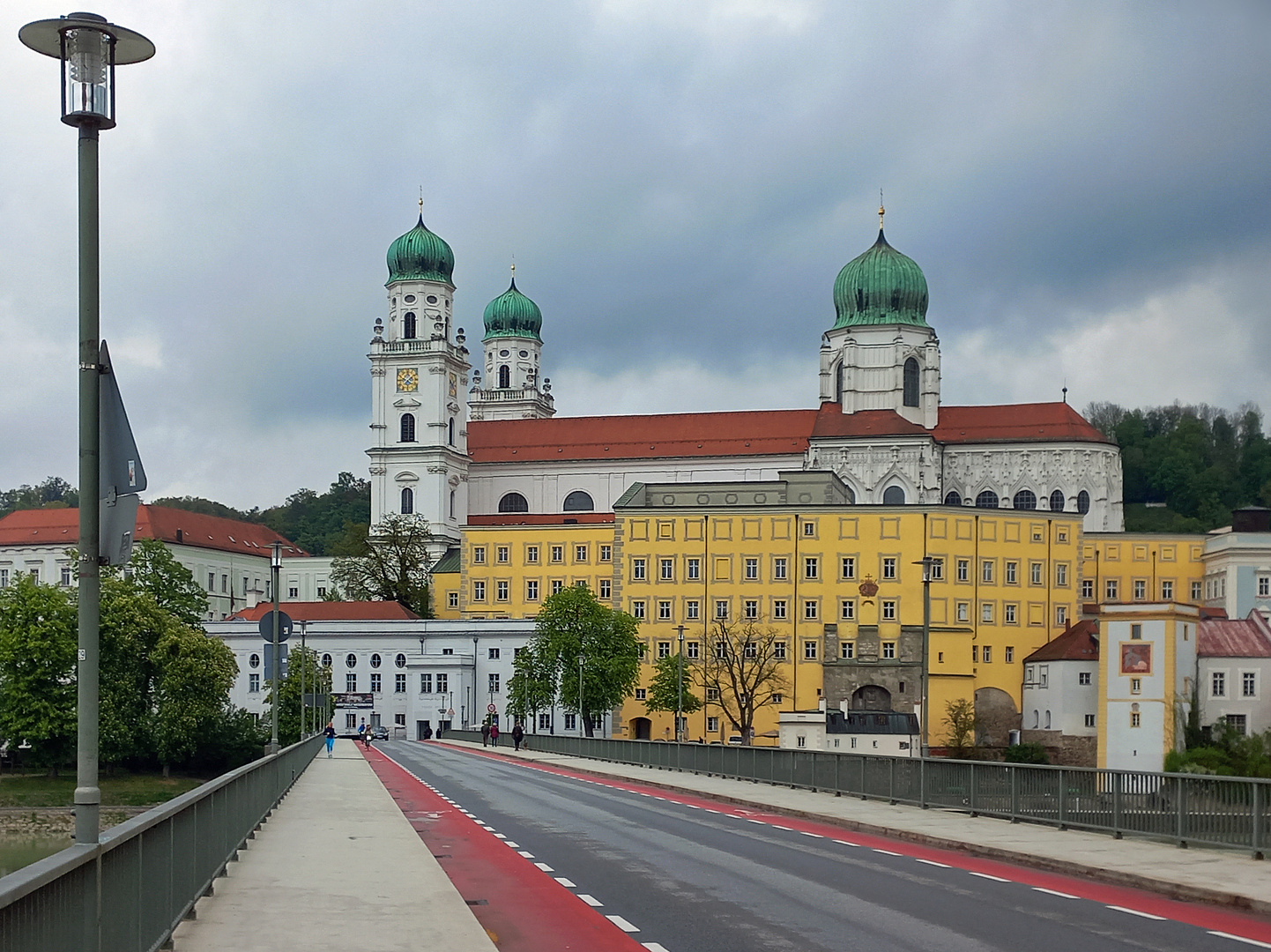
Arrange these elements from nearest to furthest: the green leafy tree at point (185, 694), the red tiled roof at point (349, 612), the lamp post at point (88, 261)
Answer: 1. the lamp post at point (88, 261)
2. the green leafy tree at point (185, 694)
3. the red tiled roof at point (349, 612)

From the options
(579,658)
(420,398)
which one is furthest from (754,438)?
(579,658)

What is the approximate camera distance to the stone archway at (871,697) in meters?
106

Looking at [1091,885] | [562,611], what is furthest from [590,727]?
[1091,885]

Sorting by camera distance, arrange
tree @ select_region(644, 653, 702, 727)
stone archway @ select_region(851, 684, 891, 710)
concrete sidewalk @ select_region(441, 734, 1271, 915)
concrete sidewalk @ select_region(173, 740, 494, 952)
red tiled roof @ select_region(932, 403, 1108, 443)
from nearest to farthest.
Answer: concrete sidewalk @ select_region(173, 740, 494, 952)
concrete sidewalk @ select_region(441, 734, 1271, 915)
tree @ select_region(644, 653, 702, 727)
stone archway @ select_region(851, 684, 891, 710)
red tiled roof @ select_region(932, 403, 1108, 443)

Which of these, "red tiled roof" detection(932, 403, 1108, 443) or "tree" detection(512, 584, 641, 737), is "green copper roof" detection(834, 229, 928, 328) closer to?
"red tiled roof" detection(932, 403, 1108, 443)

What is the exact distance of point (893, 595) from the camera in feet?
358

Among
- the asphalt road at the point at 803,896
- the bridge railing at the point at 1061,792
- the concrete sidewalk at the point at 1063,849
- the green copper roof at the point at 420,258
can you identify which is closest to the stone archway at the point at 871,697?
the green copper roof at the point at 420,258

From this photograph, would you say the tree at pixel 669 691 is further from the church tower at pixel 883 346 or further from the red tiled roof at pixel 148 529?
the red tiled roof at pixel 148 529

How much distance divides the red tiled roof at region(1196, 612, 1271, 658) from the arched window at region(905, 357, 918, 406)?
4107 cm

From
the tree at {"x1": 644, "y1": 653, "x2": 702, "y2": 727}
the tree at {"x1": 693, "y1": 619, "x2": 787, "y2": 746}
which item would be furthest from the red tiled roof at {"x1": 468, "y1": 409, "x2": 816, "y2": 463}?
the tree at {"x1": 644, "y1": 653, "x2": 702, "y2": 727}

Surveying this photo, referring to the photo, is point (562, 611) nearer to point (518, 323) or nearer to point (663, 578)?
point (663, 578)

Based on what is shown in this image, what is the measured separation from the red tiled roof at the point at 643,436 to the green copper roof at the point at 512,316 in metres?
33.2

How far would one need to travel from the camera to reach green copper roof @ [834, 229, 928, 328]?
5512 inches

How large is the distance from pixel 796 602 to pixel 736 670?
6.71 m
